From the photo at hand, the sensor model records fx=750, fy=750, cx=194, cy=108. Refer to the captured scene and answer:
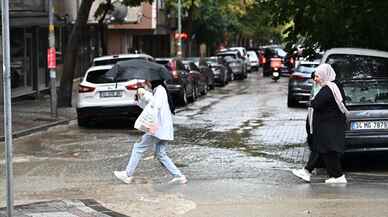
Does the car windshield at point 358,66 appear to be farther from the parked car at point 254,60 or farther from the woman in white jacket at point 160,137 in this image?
the parked car at point 254,60

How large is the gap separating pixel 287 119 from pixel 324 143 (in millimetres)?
10156

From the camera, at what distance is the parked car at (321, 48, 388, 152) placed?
35.9 ft

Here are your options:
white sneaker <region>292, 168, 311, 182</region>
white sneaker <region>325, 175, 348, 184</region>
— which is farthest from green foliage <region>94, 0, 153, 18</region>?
white sneaker <region>325, 175, 348, 184</region>

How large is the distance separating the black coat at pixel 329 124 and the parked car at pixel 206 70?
21055 millimetres

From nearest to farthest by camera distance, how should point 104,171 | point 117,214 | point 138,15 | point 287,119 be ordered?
point 117,214, point 104,171, point 287,119, point 138,15

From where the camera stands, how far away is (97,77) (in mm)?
18141

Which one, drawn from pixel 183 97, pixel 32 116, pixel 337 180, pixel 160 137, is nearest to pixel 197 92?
pixel 183 97

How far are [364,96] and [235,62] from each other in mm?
32825

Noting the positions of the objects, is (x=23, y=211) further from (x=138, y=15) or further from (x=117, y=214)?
(x=138, y=15)

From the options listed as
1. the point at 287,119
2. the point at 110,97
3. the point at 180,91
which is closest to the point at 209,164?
the point at 110,97

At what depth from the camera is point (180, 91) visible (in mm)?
24422

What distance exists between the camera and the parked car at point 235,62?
4359 centimetres

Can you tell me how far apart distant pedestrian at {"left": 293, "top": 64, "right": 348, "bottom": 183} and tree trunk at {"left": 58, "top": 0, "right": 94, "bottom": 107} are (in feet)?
44.8

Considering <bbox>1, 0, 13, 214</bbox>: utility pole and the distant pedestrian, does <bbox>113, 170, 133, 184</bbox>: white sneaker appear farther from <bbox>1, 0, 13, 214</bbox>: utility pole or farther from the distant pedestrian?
<bbox>1, 0, 13, 214</bbox>: utility pole
